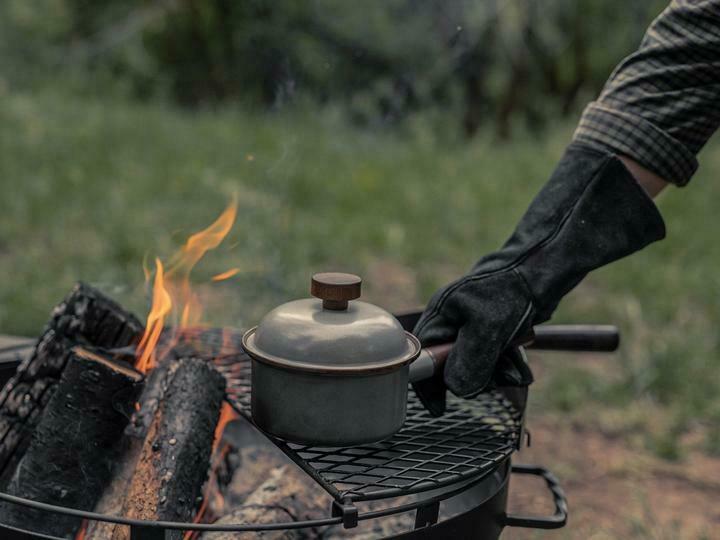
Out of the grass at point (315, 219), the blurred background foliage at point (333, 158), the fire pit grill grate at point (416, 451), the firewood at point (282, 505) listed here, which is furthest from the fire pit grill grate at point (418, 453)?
the grass at point (315, 219)

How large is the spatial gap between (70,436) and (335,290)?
63 centimetres

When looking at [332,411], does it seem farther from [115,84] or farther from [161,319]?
[115,84]

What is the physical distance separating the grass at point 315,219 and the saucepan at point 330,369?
176 cm

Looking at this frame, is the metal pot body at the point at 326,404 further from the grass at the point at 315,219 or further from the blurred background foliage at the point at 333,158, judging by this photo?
the grass at the point at 315,219

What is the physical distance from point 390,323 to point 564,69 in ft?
19.2

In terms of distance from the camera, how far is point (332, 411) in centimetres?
129

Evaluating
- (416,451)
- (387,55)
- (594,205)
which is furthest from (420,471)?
(387,55)

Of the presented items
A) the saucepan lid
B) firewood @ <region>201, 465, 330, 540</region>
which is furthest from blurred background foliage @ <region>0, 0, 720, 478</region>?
the saucepan lid

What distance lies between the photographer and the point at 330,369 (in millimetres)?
1249

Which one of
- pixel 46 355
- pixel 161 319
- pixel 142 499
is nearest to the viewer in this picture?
pixel 142 499

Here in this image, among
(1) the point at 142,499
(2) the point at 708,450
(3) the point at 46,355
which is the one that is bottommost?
(2) the point at 708,450

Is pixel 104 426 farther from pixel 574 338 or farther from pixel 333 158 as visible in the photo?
pixel 333 158

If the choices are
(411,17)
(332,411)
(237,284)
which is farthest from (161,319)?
(411,17)

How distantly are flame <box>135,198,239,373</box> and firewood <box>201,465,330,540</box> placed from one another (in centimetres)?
38
